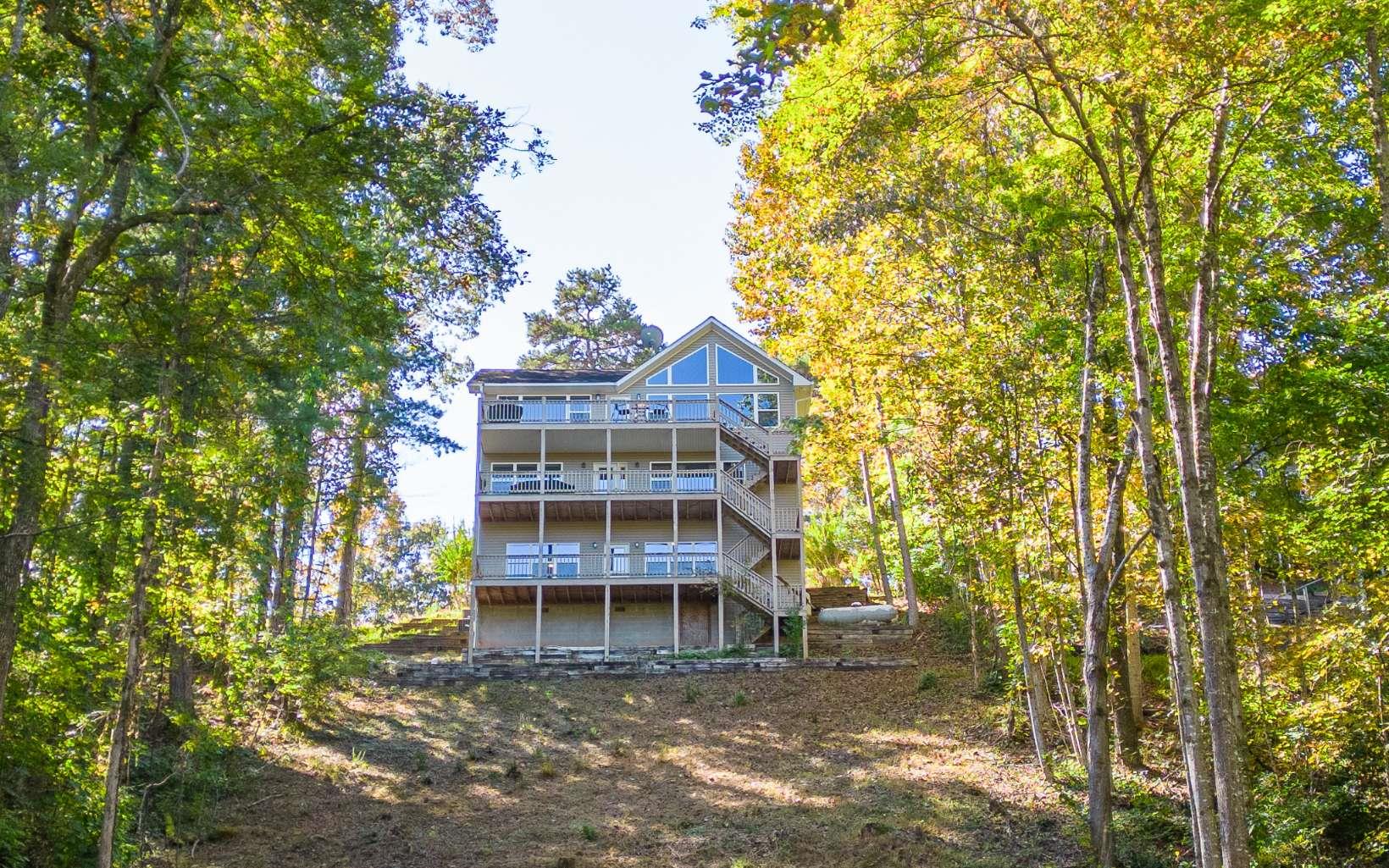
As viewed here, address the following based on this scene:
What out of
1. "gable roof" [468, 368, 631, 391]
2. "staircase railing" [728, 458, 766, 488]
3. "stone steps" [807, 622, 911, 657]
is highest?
"gable roof" [468, 368, 631, 391]

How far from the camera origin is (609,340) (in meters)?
46.1

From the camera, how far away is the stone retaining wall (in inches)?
935

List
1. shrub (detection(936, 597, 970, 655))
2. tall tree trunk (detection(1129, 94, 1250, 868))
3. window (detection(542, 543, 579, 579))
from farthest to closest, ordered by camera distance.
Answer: window (detection(542, 543, 579, 579)) < shrub (detection(936, 597, 970, 655)) < tall tree trunk (detection(1129, 94, 1250, 868))

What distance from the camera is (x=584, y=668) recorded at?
80.3 feet

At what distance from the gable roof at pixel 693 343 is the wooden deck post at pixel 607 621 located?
601cm

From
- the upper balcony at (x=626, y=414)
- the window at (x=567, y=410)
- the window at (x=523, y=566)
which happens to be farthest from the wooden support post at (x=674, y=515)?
the window at (x=523, y=566)

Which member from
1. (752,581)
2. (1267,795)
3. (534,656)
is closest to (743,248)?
(752,581)

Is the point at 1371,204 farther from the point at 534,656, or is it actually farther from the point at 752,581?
the point at 534,656

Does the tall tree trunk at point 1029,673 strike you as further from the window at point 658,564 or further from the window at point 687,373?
the window at point 687,373

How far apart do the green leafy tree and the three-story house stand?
14765 millimetres

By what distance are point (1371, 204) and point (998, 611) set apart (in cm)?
833

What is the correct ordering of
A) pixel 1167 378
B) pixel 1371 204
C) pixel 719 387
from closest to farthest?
pixel 1167 378
pixel 1371 204
pixel 719 387

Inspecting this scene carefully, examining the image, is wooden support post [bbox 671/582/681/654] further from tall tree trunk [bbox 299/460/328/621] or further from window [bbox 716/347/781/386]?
tall tree trunk [bbox 299/460/328/621]

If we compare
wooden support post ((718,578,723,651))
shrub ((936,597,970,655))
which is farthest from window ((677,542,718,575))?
shrub ((936,597,970,655))
